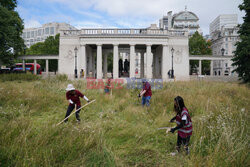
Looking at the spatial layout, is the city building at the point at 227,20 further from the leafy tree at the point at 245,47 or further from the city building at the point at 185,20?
the leafy tree at the point at 245,47

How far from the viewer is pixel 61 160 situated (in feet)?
9.58

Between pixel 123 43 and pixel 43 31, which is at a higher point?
pixel 43 31

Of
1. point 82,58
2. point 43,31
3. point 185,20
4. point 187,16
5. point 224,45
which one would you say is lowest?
point 82,58

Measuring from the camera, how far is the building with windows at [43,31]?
301 feet

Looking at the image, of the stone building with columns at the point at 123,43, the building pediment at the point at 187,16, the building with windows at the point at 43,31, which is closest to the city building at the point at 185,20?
the building pediment at the point at 187,16

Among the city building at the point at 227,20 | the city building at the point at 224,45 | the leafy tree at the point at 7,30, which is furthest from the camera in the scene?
the city building at the point at 227,20

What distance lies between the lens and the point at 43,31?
9719 cm

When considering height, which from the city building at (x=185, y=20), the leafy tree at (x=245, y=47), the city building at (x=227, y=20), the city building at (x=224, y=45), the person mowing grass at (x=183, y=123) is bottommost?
the person mowing grass at (x=183, y=123)

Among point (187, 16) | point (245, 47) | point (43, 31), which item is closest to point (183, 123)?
point (245, 47)

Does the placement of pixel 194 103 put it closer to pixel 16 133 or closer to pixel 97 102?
pixel 97 102

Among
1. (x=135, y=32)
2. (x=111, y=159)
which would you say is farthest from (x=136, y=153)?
(x=135, y=32)

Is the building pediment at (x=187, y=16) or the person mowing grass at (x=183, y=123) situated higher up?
the building pediment at (x=187, y=16)

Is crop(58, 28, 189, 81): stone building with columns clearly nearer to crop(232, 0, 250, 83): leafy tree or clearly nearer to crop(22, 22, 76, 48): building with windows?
crop(232, 0, 250, 83): leafy tree

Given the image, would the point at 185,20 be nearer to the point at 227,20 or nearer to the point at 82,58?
the point at 227,20
